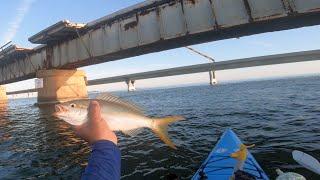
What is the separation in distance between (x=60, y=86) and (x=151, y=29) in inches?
946

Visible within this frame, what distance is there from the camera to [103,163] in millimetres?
1995

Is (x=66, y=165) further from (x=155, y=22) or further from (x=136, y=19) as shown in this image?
(x=136, y=19)

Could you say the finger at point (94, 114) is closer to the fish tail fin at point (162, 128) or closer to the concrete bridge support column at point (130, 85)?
the fish tail fin at point (162, 128)

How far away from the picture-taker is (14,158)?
14.8 meters

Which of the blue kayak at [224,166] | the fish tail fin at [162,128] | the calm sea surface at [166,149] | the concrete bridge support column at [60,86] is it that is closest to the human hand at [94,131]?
the fish tail fin at [162,128]

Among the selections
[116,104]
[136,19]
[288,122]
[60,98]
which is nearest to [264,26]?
[288,122]

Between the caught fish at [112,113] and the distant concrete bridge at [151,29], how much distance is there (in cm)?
1751

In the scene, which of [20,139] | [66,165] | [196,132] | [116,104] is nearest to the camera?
[116,104]

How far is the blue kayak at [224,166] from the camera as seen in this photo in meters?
9.15

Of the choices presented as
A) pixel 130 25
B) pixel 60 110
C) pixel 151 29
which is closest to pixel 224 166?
pixel 60 110

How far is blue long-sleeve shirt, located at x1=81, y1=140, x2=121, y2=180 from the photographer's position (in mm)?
1957

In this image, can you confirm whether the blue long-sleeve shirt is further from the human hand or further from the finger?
the finger

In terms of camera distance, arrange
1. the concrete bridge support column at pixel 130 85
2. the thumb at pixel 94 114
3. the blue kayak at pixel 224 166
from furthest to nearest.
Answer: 1. the concrete bridge support column at pixel 130 85
2. the blue kayak at pixel 224 166
3. the thumb at pixel 94 114

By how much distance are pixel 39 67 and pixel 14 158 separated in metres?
34.2
